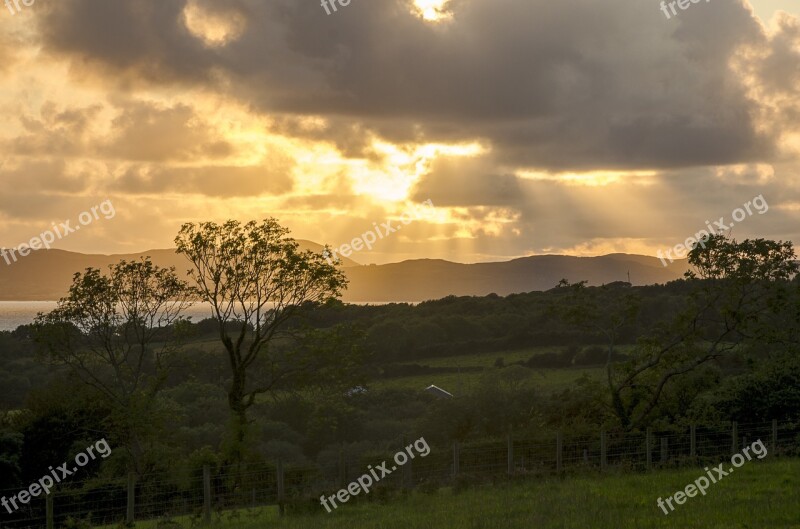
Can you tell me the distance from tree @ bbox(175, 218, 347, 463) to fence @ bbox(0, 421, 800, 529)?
6.95 m

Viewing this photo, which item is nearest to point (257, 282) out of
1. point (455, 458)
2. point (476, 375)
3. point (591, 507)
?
point (455, 458)

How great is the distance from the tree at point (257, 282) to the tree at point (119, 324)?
485cm

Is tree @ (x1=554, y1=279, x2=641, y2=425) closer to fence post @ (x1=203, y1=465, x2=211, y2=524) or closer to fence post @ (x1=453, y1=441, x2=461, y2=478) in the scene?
fence post @ (x1=453, y1=441, x2=461, y2=478)

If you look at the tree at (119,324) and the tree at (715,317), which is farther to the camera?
the tree at (119,324)

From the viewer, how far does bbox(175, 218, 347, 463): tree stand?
151 feet

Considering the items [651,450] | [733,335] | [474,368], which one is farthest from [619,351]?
[651,450]

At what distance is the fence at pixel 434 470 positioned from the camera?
3080 centimetres

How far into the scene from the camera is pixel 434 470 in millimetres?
37500

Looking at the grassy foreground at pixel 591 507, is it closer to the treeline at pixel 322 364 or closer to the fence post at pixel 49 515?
the fence post at pixel 49 515

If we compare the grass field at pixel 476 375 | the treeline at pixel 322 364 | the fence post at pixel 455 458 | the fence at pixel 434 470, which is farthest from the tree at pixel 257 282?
the grass field at pixel 476 375

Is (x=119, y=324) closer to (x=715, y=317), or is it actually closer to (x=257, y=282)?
(x=257, y=282)

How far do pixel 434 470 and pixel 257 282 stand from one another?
47.8 feet

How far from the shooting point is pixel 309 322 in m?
47.2

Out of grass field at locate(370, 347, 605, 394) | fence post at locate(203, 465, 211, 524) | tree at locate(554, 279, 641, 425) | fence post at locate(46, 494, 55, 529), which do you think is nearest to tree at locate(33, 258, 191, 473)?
tree at locate(554, 279, 641, 425)
